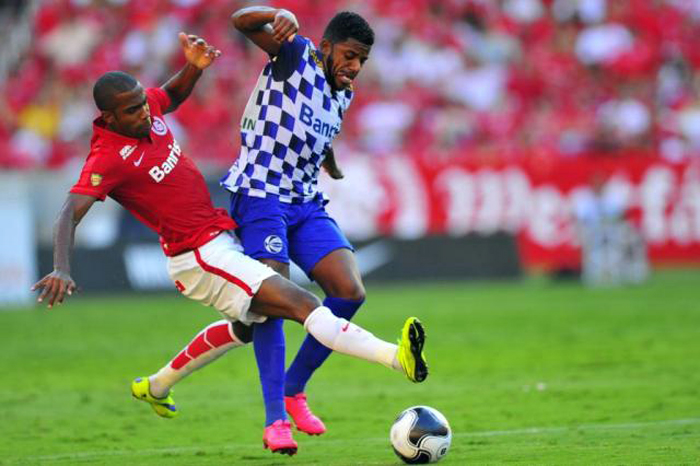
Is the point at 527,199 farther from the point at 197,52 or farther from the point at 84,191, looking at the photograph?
the point at 84,191

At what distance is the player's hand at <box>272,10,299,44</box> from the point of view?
6.90m

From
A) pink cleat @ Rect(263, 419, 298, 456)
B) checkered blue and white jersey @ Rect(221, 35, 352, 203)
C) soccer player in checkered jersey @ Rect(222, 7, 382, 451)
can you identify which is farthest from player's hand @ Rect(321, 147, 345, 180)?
pink cleat @ Rect(263, 419, 298, 456)

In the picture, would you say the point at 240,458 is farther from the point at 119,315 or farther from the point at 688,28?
the point at 688,28

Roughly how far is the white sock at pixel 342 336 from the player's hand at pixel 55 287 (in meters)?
1.30

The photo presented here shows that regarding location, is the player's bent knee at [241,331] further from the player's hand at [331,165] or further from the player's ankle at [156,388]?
the player's hand at [331,165]

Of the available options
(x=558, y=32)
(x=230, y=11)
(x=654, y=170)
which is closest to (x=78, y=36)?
(x=230, y=11)

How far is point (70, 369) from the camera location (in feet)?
38.8

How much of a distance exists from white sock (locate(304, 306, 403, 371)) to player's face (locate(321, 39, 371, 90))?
1.43m

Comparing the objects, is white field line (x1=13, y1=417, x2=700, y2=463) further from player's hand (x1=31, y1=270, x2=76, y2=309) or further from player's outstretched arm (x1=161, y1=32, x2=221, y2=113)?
player's outstretched arm (x1=161, y1=32, x2=221, y2=113)

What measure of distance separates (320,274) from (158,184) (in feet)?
3.72

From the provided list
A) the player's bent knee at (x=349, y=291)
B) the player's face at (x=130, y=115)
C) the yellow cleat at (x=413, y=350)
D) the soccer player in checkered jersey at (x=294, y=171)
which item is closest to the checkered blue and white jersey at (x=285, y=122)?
the soccer player in checkered jersey at (x=294, y=171)

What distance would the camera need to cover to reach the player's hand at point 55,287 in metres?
6.39

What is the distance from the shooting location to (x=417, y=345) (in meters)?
6.28

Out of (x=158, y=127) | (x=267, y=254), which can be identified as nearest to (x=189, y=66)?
(x=158, y=127)
